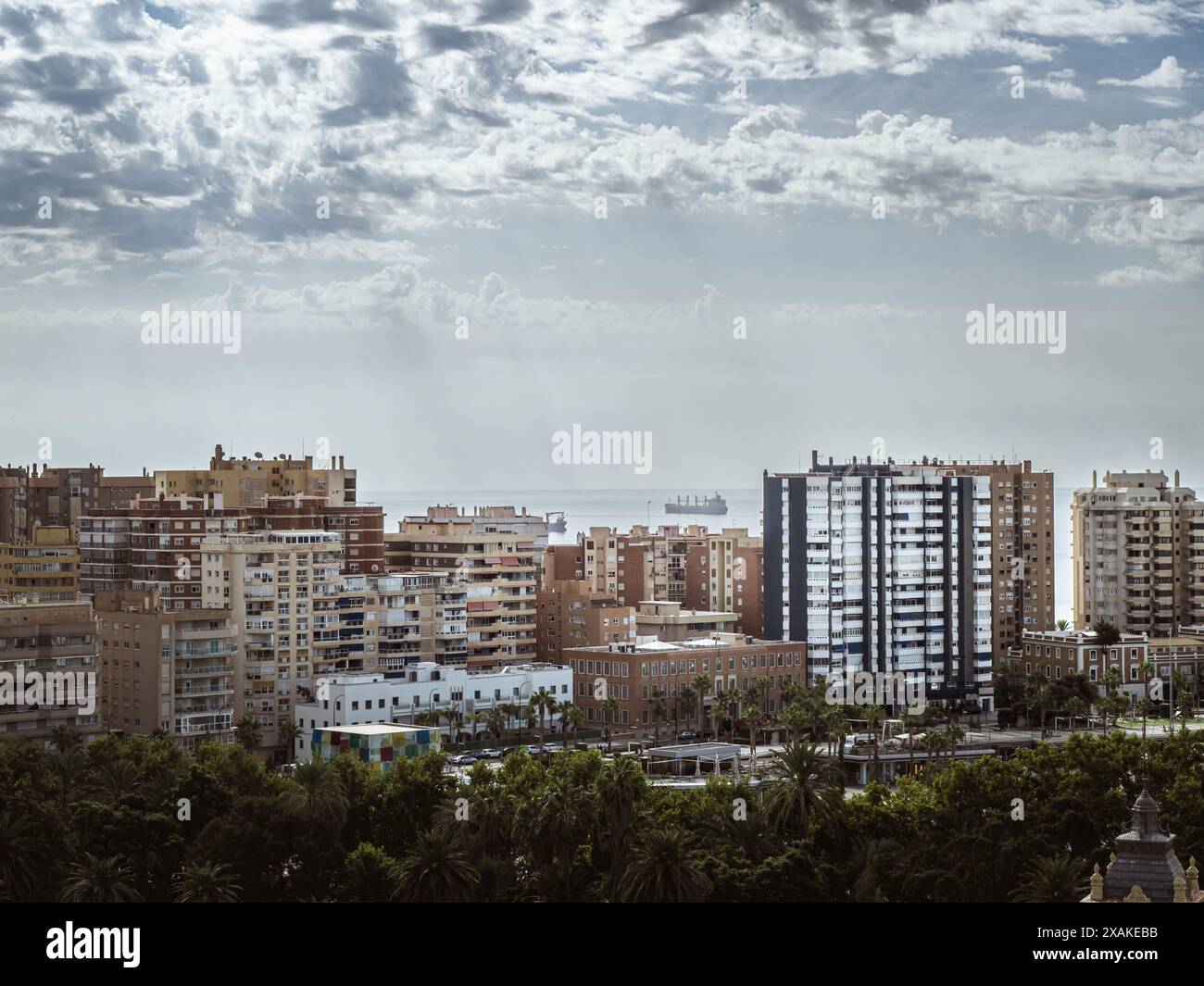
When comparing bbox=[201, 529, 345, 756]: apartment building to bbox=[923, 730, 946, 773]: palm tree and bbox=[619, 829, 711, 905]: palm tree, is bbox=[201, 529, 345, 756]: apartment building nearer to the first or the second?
bbox=[923, 730, 946, 773]: palm tree

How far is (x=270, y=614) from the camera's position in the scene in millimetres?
30422

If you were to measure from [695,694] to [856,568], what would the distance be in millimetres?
5004

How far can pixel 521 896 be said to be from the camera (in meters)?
14.4

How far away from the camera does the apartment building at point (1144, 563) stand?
4019 cm

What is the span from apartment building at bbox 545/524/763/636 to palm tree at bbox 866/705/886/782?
368 inches

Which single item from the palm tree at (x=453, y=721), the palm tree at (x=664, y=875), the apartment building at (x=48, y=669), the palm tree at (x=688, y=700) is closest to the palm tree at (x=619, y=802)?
the palm tree at (x=664, y=875)

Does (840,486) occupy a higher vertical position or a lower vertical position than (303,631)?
higher

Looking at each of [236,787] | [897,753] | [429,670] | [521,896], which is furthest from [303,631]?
[521,896]

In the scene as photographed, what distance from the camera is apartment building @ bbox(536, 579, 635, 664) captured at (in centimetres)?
3619

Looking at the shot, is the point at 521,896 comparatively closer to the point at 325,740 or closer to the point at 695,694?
the point at 325,740

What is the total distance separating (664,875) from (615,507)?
112 meters

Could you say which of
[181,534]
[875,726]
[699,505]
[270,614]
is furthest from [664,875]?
[699,505]

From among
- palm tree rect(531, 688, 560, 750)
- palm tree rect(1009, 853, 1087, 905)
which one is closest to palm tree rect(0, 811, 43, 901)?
palm tree rect(1009, 853, 1087, 905)

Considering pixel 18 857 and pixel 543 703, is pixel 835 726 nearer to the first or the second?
pixel 543 703
